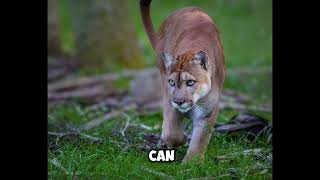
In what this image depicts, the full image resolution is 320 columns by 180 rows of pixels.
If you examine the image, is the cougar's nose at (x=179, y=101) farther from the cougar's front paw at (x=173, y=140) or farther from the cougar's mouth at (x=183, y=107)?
the cougar's front paw at (x=173, y=140)

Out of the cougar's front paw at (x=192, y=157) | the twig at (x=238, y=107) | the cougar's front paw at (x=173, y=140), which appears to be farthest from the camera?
the twig at (x=238, y=107)

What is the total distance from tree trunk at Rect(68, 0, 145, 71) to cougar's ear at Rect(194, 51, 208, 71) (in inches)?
219

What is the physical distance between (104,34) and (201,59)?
5.71m

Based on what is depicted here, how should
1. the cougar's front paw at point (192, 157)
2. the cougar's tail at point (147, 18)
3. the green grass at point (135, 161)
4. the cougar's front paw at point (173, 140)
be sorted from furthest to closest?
the cougar's tail at point (147, 18), the cougar's front paw at point (173, 140), the cougar's front paw at point (192, 157), the green grass at point (135, 161)

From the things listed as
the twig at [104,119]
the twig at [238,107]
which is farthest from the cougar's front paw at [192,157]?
the twig at [238,107]

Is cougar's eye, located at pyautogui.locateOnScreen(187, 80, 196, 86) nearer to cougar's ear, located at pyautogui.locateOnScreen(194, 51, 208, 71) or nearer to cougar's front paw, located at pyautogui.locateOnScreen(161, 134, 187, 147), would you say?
cougar's ear, located at pyautogui.locateOnScreen(194, 51, 208, 71)

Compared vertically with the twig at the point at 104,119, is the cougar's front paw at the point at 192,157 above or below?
above

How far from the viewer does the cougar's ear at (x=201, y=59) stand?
7090mm

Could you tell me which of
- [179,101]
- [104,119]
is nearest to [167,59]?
[179,101]

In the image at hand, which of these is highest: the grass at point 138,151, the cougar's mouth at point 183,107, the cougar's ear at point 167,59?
the cougar's ear at point 167,59

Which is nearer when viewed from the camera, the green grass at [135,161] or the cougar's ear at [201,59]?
the green grass at [135,161]

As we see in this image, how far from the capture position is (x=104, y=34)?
12.6m

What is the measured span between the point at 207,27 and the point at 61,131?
204cm

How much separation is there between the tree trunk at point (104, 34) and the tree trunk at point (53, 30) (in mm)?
1111
